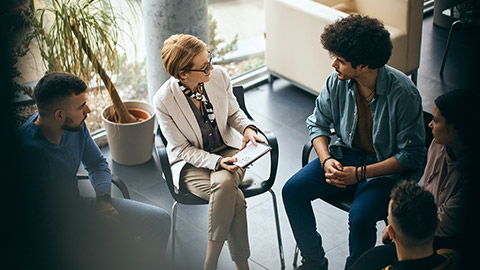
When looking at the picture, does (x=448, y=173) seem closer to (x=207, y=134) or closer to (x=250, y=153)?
(x=250, y=153)

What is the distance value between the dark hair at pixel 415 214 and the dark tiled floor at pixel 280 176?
30.5 inches

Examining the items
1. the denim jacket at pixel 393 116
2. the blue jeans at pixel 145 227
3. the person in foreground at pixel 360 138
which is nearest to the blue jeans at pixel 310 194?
the person in foreground at pixel 360 138

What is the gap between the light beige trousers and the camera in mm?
2582

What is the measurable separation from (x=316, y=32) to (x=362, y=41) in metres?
1.63

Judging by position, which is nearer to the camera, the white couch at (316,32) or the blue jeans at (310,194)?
the blue jeans at (310,194)

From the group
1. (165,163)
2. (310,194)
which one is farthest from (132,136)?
(310,194)

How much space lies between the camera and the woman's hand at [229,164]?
262 cm

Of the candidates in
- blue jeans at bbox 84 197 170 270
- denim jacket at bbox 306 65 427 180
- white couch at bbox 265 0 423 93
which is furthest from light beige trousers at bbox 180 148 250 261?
white couch at bbox 265 0 423 93

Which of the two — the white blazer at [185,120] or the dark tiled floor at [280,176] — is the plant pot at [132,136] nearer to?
the dark tiled floor at [280,176]

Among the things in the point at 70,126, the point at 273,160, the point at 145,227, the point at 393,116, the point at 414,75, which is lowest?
the point at 414,75

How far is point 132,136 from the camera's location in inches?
141

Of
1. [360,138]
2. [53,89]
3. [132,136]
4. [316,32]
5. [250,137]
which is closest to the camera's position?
[53,89]

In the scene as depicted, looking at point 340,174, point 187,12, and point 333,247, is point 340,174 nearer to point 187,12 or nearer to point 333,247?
point 333,247

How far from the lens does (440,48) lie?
16.1 feet
